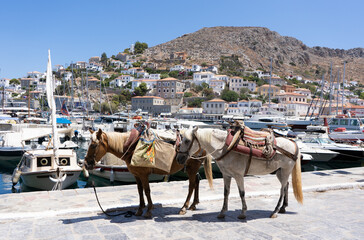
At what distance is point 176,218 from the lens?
16.4 ft

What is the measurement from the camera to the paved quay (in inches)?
168

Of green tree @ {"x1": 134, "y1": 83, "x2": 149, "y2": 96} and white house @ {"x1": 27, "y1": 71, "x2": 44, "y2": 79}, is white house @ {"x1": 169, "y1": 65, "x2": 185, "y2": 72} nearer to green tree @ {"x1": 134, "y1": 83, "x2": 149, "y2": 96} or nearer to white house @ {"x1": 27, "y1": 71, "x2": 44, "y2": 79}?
green tree @ {"x1": 134, "y1": 83, "x2": 149, "y2": 96}

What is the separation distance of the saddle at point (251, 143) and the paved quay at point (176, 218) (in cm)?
118

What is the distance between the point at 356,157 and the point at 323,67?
20022 centimetres

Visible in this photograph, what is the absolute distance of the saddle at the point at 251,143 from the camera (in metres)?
4.79

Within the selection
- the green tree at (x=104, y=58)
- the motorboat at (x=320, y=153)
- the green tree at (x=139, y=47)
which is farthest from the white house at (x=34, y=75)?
the motorboat at (x=320, y=153)

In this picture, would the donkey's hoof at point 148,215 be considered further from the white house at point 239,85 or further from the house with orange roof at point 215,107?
the white house at point 239,85

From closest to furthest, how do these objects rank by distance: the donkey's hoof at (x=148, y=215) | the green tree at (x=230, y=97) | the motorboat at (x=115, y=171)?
the donkey's hoof at (x=148, y=215) < the motorboat at (x=115, y=171) < the green tree at (x=230, y=97)

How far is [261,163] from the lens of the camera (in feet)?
16.2

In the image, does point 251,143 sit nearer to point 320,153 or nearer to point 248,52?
point 320,153

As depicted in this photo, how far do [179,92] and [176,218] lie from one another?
338ft

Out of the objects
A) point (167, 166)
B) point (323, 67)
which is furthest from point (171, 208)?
point (323, 67)

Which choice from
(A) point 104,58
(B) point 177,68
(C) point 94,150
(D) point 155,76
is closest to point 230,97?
(D) point 155,76

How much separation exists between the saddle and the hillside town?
212ft
